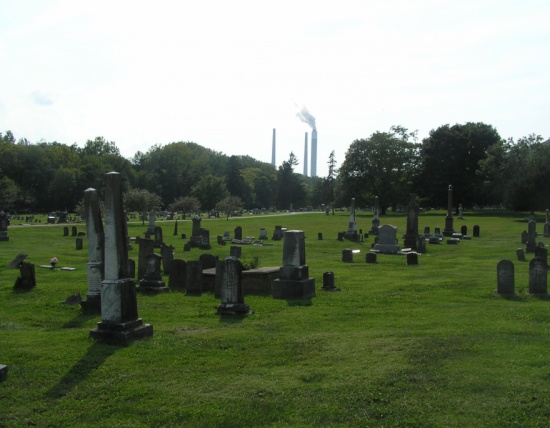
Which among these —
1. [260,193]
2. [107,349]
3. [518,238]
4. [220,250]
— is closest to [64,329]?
[107,349]

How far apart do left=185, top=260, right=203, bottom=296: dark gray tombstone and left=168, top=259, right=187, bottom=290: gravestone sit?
2.27 feet

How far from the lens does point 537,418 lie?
5926 mm

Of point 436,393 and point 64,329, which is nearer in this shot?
point 436,393

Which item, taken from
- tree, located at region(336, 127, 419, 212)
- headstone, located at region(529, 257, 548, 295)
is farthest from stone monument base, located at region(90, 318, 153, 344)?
tree, located at region(336, 127, 419, 212)

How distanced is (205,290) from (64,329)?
189 inches

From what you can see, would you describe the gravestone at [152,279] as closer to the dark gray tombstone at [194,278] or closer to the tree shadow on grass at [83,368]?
the dark gray tombstone at [194,278]

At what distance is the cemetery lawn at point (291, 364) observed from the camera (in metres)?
6.31

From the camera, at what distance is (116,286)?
921 cm

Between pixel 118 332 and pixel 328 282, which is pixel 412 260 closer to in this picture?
pixel 328 282

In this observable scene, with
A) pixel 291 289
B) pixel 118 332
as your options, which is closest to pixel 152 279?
pixel 291 289

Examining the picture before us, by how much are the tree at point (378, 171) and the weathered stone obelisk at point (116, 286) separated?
70.0 meters

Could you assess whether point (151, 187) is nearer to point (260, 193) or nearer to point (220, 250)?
point (260, 193)

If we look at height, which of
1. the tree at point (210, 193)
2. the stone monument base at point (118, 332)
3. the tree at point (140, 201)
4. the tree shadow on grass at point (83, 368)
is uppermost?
the tree at point (210, 193)

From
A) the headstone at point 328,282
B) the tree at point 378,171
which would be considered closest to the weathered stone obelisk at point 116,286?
the headstone at point 328,282
